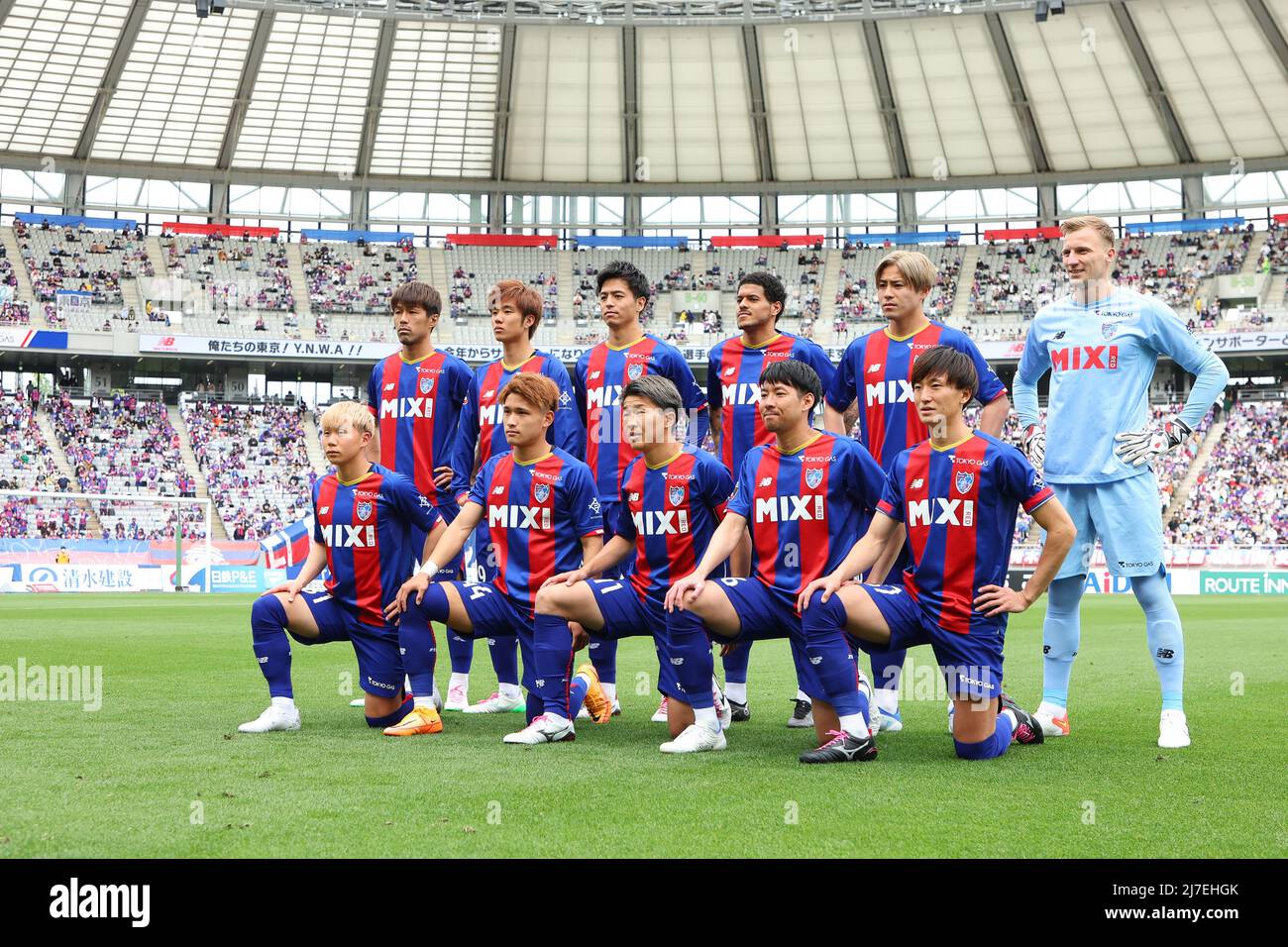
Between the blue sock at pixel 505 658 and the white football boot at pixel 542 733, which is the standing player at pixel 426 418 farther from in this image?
the white football boot at pixel 542 733

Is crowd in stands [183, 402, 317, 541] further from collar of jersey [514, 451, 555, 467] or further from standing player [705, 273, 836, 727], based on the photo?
collar of jersey [514, 451, 555, 467]

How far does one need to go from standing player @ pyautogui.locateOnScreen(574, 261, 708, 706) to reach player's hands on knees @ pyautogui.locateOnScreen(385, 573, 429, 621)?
1.28 meters

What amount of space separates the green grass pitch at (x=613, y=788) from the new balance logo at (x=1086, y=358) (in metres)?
1.82

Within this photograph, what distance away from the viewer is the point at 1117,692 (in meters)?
8.14

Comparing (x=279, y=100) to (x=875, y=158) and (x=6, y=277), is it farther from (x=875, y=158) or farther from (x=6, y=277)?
(x=875, y=158)

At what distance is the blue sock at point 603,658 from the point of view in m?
6.96

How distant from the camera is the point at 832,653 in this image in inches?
205

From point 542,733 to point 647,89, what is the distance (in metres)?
36.1

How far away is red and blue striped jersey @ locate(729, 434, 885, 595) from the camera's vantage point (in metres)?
5.67

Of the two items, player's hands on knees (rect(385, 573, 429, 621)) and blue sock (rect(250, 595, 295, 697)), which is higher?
player's hands on knees (rect(385, 573, 429, 621))

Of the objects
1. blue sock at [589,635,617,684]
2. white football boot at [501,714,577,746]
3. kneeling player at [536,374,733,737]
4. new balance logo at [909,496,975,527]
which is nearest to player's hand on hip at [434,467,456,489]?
blue sock at [589,635,617,684]

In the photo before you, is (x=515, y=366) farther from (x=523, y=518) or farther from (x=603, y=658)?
(x=603, y=658)
